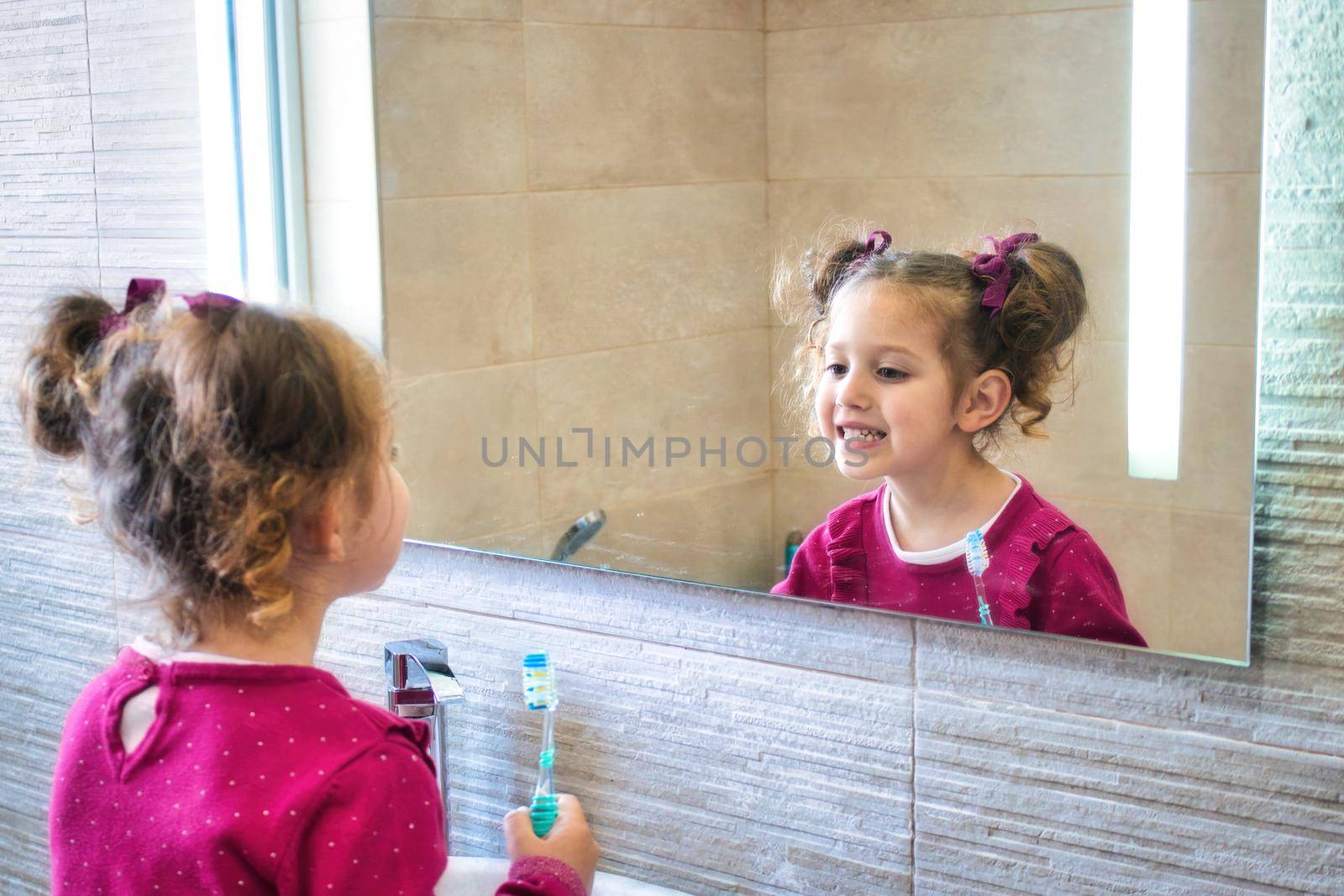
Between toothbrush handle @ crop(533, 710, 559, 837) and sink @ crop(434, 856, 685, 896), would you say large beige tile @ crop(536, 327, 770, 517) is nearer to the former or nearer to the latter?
toothbrush handle @ crop(533, 710, 559, 837)

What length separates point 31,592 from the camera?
66.2 inches

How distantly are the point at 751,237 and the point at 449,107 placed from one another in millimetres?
363

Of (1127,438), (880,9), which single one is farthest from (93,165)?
(1127,438)

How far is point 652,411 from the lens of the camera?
1.19 meters

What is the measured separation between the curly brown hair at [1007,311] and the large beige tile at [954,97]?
0.06 meters

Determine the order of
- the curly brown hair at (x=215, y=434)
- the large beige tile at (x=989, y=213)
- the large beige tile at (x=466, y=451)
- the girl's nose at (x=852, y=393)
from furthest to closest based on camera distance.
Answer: the large beige tile at (x=466, y=451) < the girl's nose at (x=852, y=393) < the large beige tile at (x=989, y=213) < the curly brown hair at (x=215, y=434)

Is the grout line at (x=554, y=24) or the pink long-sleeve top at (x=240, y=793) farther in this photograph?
the grout line at (x=554, y=24)

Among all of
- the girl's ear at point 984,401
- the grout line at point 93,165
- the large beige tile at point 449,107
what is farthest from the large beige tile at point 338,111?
the girl's ear at point 984,401

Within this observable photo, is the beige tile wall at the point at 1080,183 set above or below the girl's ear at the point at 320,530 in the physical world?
above

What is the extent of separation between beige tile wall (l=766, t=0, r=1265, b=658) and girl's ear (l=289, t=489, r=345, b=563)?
0.39 metres

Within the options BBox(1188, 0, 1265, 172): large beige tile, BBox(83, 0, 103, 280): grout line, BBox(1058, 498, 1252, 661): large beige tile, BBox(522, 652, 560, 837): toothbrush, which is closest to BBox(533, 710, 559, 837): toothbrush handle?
BBox(522, 652, 560, 837): toothbrush

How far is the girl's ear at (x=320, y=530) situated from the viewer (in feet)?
2.93

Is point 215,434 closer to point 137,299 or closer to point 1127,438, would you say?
point 137,299

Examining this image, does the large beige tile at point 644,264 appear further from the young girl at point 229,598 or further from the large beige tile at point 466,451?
the young girl at point 229,598
